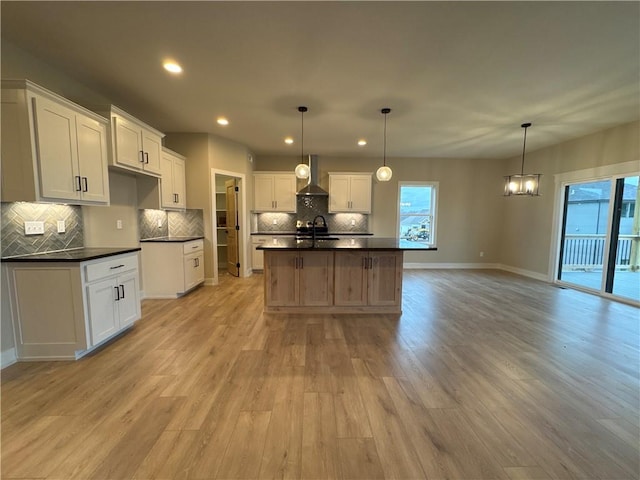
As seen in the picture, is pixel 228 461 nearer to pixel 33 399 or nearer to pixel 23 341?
pixel 33 399

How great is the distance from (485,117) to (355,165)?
124 inches

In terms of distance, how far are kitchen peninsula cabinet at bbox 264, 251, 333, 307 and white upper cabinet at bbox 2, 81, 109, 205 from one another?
84.2 inches

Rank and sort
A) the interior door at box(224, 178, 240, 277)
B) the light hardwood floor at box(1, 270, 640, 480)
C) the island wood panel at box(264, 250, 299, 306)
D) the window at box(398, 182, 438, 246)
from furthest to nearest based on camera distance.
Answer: the window at box(398, 182, 438, 246) → the interior door at box(224, 178, 240, 277) → the island wood panel at box(264, 250, 299, 306) → the light hardwood floor at box(1, 270, 640, 480)

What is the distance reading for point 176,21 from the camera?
1.99m

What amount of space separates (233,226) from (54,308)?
11.4ft

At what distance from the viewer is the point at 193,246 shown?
14.7 ft

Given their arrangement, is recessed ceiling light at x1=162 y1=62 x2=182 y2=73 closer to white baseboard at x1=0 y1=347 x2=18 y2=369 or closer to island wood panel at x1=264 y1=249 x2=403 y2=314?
island wood panel at x1=264 y1=249 x2=403 y2=314

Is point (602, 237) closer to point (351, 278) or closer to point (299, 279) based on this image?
point (351, 278)

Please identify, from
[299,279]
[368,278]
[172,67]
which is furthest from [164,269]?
[368,278]

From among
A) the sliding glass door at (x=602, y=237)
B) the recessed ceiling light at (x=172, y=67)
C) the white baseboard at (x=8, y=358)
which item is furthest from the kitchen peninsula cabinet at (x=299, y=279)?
the sliding glass door at (x=602, y=237)

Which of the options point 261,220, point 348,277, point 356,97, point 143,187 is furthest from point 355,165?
point 143,187

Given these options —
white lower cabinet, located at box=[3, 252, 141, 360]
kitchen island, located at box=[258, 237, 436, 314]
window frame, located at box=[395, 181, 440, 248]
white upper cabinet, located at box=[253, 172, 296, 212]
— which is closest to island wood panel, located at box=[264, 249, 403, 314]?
kitchen island, located at box=[258, 237, 436, 314]

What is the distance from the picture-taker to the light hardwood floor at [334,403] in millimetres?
1396

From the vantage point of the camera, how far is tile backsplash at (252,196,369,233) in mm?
6566
